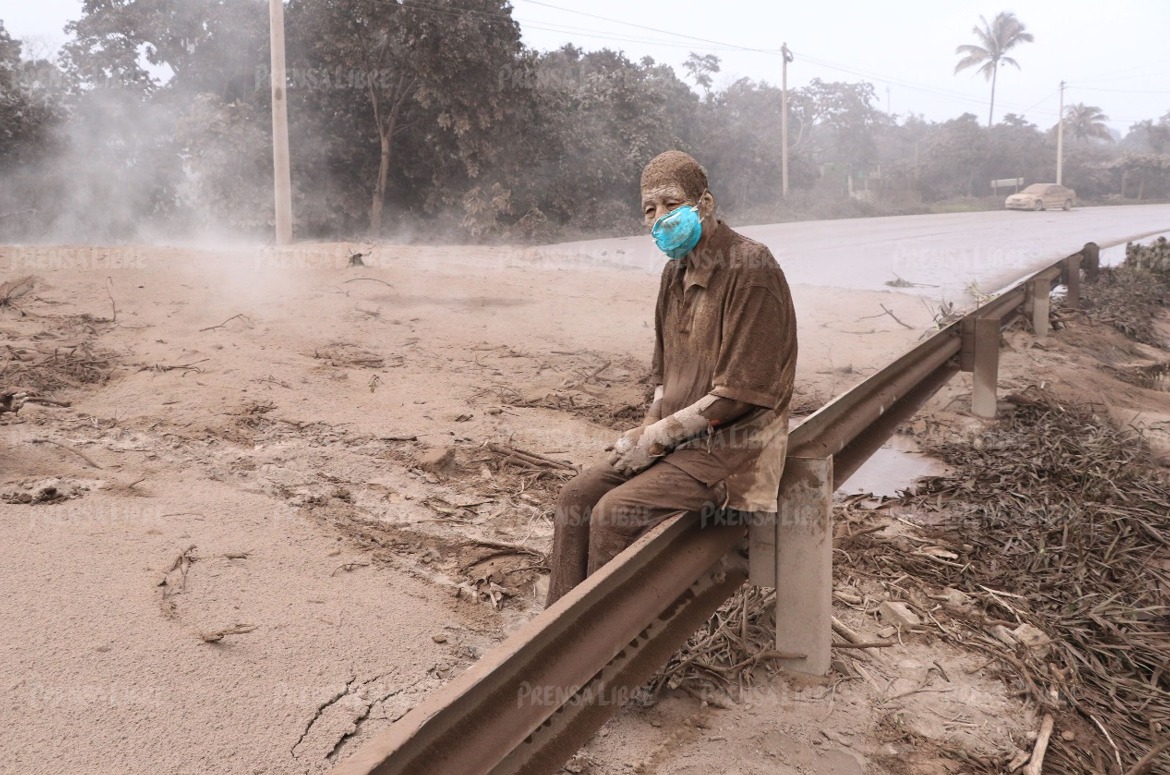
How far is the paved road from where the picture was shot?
14.1 metres

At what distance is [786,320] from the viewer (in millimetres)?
2889

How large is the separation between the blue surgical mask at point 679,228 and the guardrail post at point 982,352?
4.18m

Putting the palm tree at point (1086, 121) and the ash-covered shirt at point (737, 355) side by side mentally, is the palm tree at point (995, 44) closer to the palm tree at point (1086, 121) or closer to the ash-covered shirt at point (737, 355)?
the palm tree at point (1086, 121)

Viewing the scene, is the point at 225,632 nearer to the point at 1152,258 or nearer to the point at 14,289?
the point at 14,289

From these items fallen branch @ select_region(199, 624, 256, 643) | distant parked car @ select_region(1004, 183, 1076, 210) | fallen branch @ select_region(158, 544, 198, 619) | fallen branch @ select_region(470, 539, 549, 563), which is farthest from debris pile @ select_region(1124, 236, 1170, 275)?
distant parked car @ select_region(1004, 183, 1076, 210)

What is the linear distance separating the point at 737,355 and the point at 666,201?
0.55m

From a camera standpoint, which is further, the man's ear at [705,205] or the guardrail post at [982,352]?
the guardrail post at [982,352]

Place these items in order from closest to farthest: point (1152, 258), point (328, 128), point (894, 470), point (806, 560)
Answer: point (806, 560)
point (894, 470)
point (1152, 258)
point (328, 128)

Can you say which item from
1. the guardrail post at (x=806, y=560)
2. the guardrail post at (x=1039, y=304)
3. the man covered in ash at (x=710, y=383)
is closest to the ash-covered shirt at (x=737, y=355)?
the man covered in ash at (x=710, y=383)

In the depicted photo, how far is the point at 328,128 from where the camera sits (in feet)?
75.6

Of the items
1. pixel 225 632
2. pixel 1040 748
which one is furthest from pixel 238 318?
pixel 1040 748

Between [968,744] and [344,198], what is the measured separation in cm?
2234

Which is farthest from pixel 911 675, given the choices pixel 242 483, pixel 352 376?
pixel 352 376

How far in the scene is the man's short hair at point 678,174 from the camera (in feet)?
9.62
